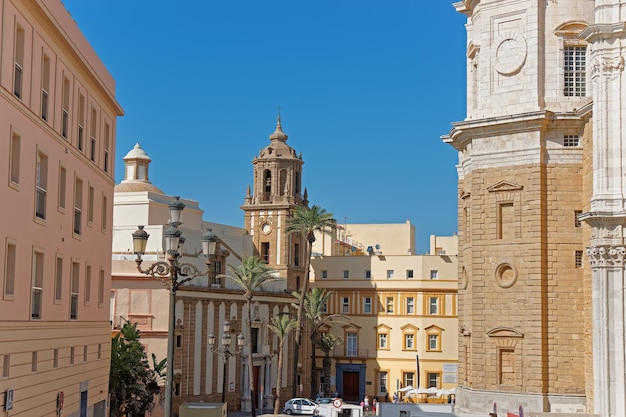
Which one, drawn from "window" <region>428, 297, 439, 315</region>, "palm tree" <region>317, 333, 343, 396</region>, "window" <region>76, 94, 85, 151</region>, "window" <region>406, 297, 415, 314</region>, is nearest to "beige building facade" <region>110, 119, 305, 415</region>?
"palm tree" <region>317, 333, 343, 396</region>

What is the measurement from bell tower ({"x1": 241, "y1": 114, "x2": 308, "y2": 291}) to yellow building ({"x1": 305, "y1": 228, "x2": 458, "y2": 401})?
3.98 meters

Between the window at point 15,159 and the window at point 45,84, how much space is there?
7.15 ft

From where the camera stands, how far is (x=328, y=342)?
236 feet

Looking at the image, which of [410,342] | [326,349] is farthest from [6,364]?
[410,342]

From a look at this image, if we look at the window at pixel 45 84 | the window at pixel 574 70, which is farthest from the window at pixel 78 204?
the window at pixel 574 70

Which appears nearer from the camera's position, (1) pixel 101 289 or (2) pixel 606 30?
(1) pixel 101 289

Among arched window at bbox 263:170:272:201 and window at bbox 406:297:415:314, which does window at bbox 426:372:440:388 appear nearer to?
window at bbox 406:297:415:314

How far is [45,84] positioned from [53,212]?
2.82m

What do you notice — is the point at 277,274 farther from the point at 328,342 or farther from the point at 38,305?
the point at 38,305

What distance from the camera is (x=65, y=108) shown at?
23859 millimetres

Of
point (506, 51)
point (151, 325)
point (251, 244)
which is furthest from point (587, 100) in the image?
point (251, 244)

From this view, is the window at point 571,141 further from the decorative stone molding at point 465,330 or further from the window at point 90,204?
the window at point 90,204

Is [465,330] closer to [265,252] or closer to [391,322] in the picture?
[391,322]

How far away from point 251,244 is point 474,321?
3628 centimetres
